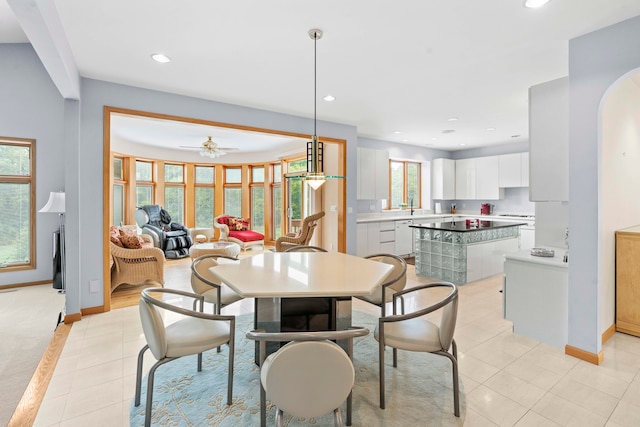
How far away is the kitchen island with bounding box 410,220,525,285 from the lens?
4.71m

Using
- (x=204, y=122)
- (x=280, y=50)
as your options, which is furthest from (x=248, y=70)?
(x=204, y=122)

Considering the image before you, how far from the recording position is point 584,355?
2547mm

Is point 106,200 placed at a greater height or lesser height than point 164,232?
greater

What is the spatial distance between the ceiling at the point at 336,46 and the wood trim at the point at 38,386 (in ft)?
8.60

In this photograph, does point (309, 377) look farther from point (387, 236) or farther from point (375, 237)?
point (387, 236)

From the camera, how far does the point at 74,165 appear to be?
11.0 ft

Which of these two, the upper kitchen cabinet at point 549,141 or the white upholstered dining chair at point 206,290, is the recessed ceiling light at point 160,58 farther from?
the upper kitchen cabinet at point 549,141

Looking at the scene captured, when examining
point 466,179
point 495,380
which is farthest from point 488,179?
point 495,380

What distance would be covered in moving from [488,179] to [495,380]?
6155mm

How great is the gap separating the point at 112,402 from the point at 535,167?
3.91 meters

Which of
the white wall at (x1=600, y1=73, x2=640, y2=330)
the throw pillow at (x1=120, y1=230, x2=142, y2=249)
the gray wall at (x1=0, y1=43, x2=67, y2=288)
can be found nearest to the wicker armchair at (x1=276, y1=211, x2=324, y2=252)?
the throw pillow at (x1=120, y1=230, x2=142, y2=249)

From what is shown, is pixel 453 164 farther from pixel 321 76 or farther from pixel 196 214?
pixel 196 214

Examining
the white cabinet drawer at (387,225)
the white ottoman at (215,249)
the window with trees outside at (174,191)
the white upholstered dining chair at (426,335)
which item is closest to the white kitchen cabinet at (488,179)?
the white cabinet drawer at (387,225)

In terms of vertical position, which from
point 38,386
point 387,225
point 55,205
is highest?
point 55,205
